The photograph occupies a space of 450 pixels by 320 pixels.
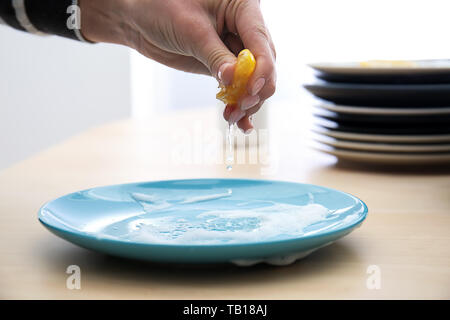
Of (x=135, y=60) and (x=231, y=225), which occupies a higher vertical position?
(x=135, y=60)

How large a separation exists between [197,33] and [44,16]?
1.11ft

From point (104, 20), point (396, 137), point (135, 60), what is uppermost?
point (135, 60)

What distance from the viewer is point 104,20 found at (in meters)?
1.06

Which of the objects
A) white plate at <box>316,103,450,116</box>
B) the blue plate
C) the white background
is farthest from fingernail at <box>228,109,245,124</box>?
the white background

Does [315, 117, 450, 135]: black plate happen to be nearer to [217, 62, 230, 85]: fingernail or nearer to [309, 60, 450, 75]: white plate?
[309, 60, 450, 75]: white plate

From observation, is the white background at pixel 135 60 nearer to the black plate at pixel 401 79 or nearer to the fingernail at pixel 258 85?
the black plate at pixel 401 79

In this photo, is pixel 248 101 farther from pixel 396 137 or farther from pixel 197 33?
pixel 396 137

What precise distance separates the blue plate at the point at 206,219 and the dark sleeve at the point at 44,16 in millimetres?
350

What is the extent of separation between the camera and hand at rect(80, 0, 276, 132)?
830 mm

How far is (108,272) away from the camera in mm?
613

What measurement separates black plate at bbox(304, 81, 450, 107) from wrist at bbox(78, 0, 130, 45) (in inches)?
15.3

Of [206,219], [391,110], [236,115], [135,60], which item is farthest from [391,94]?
[135,60]

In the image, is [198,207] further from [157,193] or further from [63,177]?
[63,177]
